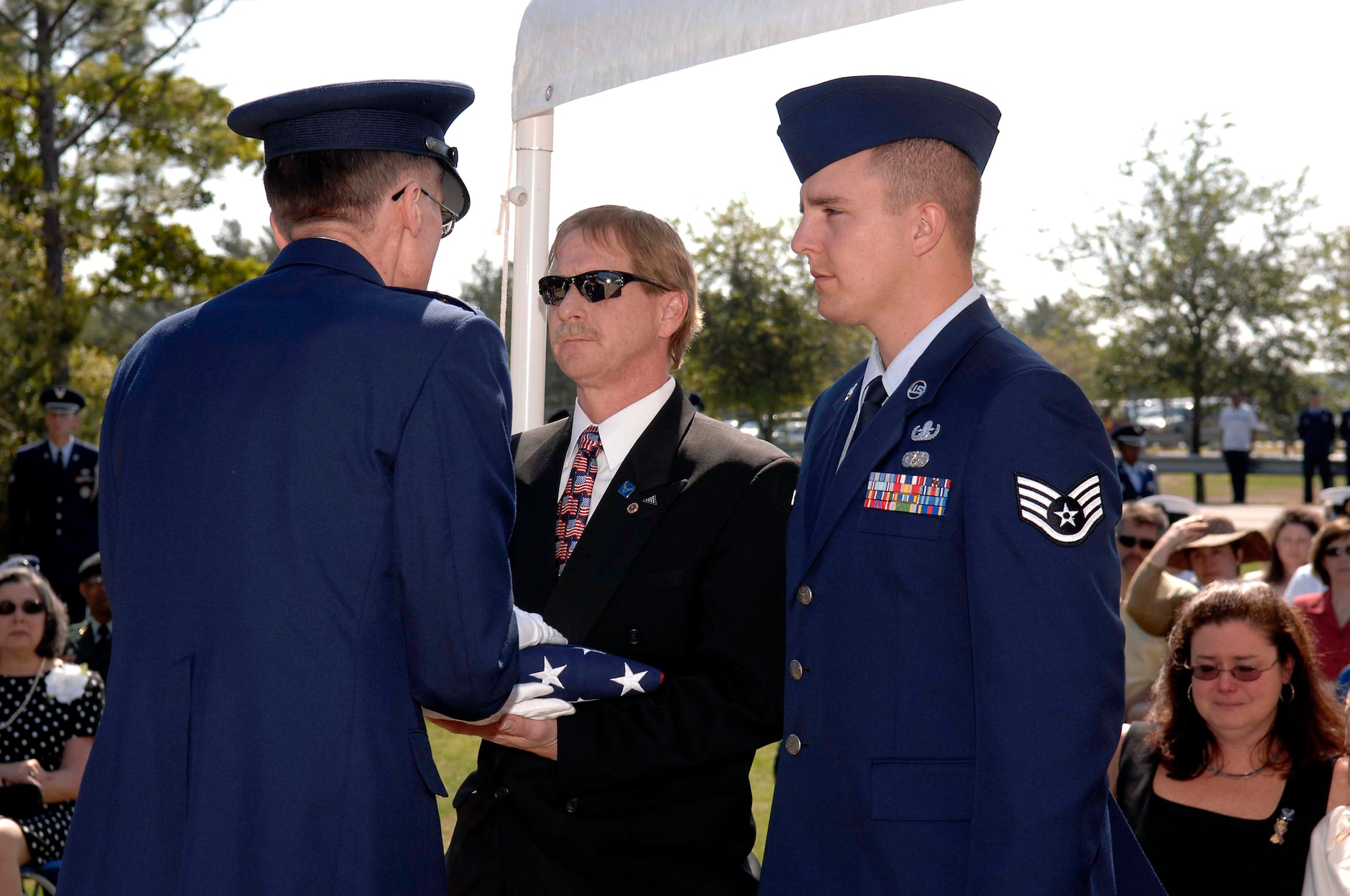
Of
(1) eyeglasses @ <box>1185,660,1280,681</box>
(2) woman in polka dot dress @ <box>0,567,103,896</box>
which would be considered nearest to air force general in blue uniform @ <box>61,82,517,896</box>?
(1) eyeglasses @ <box>1185,660,1280,681</box>

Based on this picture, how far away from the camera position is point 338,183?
6.23ft

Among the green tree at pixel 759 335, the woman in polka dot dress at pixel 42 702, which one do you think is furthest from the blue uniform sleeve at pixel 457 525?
the green tree at pixel 759 335

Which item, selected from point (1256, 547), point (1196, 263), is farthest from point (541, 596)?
point (1196, 263)

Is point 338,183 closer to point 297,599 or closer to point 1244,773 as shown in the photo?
point 297,599

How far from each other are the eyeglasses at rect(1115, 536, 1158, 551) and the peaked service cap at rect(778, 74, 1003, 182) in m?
5.23

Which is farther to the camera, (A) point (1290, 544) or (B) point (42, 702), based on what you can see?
(A) point (1290, 544)

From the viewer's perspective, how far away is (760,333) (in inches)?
463

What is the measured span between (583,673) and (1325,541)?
4.83 m

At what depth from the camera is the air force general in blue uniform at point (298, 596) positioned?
1698 millimetres

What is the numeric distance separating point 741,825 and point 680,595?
0.47 metres

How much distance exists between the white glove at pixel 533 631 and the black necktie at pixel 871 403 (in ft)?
1.91

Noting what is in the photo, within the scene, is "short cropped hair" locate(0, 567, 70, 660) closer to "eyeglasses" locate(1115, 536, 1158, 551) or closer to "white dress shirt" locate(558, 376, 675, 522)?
"white dress shirt" locate(558, 376, 675, 522)

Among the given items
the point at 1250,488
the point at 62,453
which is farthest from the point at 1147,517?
the point at 1250,488

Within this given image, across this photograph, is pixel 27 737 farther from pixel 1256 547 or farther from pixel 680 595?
pixel 1256 547
